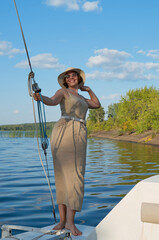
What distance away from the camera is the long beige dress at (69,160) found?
11.5ft

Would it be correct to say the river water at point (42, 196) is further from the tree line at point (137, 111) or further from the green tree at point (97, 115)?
the green tree at point (97, 115)

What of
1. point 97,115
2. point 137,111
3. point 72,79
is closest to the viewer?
point 72,79

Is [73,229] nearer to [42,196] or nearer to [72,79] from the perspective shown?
[72,79]

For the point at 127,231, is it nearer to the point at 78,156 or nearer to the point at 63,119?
the point at 78,156

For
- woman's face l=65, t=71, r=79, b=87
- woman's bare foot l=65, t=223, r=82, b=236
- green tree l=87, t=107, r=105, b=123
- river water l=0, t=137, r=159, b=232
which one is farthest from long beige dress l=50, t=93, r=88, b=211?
green tree l=87, t=107, r=105, b=123

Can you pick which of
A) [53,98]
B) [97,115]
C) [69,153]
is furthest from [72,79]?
[97,115]

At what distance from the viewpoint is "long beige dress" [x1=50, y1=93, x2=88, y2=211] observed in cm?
349

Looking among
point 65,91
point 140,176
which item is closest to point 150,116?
point 140,176

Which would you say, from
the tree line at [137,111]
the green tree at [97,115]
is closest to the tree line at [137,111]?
the tree line at [137,111]

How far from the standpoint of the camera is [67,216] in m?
3.52

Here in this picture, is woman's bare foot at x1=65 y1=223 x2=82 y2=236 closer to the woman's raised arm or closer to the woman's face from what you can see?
the woman's raised arm

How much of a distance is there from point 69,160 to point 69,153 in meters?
0.07

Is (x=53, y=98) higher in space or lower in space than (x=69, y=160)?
higher

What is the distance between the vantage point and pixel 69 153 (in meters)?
3.50
